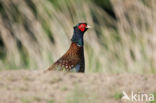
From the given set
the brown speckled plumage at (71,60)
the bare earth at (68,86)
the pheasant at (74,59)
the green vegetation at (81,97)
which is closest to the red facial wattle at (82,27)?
the pheasant at (74,59)

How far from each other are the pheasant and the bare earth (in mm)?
659

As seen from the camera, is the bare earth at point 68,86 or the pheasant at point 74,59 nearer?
the bare earth at point 68,86

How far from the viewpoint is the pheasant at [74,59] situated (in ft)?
17.6

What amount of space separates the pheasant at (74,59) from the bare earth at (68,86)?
2.16 feet

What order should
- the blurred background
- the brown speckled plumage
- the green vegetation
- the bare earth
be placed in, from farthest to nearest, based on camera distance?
the blurred background < the brown speckled plumage < the bare earth < the green vegetation

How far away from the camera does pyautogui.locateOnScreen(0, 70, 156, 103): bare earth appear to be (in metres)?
3.91

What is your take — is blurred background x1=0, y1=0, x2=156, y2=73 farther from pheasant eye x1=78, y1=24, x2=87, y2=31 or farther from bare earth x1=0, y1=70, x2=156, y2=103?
bare earth x1=0, y1=70, x2=156, y2=103

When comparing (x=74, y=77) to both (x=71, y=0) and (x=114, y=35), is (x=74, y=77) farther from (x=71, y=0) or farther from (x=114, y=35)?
(x=114, y=35)

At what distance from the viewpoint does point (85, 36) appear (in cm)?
957

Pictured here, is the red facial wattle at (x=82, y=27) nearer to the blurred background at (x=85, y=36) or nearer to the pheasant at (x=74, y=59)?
the pheasant at (x=74, y=59)

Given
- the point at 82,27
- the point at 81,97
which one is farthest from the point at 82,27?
the point at 81,97

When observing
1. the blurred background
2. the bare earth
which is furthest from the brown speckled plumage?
the blurred background

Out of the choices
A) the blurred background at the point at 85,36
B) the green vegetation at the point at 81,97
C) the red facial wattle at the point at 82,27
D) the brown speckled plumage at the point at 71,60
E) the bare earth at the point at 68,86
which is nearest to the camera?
the green vegetation at the point at 81,97

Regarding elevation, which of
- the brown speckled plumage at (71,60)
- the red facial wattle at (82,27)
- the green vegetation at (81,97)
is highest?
the red facial wattle at (82,27)
